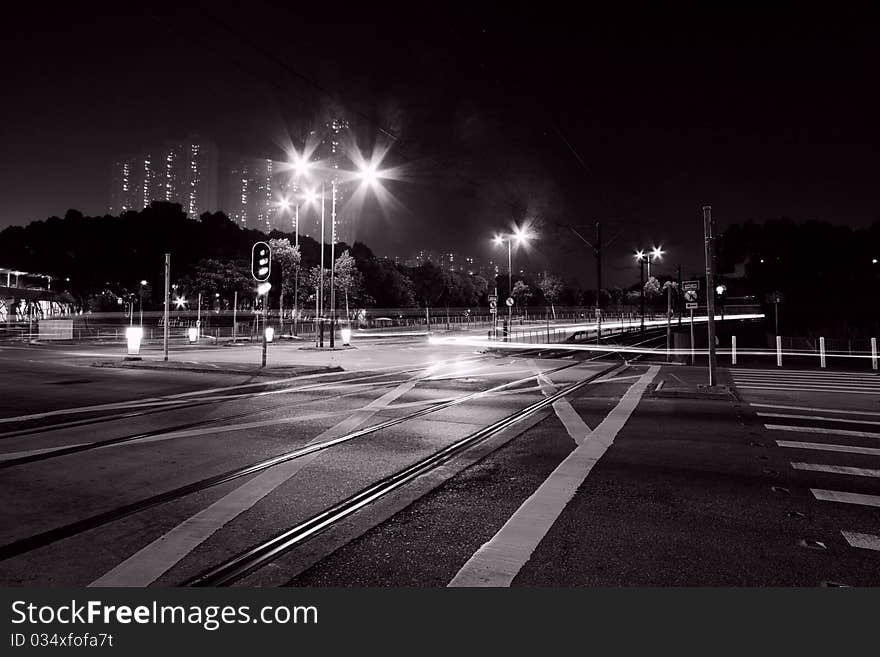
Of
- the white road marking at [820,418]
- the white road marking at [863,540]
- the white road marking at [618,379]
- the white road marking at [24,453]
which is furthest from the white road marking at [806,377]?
the white road marking at [24,453]

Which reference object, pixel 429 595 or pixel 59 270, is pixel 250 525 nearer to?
pixel 429 595

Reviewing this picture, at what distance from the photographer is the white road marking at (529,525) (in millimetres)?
3510

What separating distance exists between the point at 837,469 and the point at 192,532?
254 inches

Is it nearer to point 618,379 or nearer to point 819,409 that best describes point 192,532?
point 819,409

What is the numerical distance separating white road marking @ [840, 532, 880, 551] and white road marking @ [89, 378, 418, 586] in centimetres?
470

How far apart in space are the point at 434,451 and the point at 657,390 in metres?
8.13

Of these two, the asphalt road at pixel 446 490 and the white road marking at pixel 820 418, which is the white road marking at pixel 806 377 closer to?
the asphalt road at pixel 446 490

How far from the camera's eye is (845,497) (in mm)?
5066

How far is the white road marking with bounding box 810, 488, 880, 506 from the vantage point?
16.2 feet

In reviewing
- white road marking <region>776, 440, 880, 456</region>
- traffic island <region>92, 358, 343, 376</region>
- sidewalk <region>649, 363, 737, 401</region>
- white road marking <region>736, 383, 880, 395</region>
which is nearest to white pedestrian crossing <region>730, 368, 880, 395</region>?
white road marking <region>736, 383, 880, 395</region>

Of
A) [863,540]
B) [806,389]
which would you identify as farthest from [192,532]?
[806,389]

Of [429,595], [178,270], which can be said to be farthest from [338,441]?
[178,270]

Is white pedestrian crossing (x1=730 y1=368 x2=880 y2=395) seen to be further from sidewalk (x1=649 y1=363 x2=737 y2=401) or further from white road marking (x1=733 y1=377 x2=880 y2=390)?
sidewalk (x1=649 y1=363 x2=737 y2=401)

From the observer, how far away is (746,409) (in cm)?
1033
